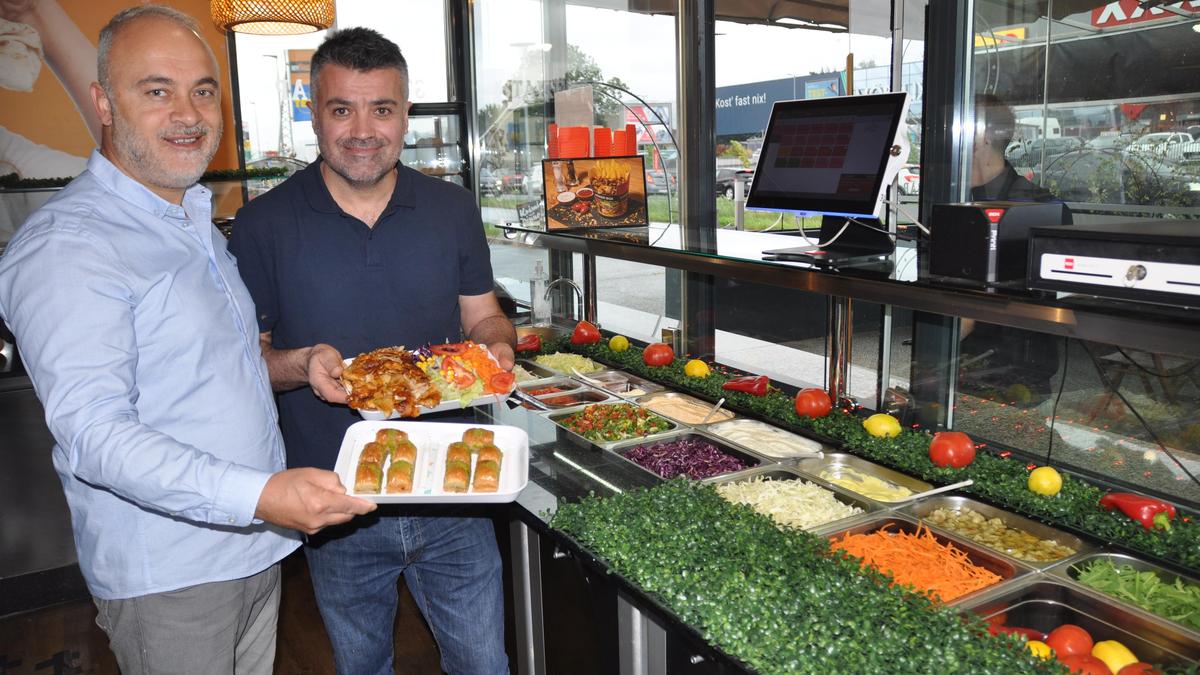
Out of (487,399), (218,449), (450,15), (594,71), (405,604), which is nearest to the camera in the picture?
(218,449)

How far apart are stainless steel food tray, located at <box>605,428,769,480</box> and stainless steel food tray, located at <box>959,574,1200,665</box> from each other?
821 mm

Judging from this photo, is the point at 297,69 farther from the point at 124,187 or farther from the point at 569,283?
the point at 124,187

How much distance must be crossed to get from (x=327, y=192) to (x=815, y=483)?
1.54 m

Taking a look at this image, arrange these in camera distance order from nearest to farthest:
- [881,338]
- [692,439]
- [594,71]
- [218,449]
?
[218,449] → [692,439] → [881,338] → [594,71]

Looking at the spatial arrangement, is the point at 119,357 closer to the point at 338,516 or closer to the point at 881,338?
the point at 338,516

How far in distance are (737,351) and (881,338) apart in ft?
4.00

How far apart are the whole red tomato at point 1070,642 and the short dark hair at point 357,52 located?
1.91m

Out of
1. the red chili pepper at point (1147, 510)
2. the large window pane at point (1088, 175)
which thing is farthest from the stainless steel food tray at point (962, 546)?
the large window pane at point (1088, 175)

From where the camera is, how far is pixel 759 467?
8.11 feet

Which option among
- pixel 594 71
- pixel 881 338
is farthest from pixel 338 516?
pixel 594 71

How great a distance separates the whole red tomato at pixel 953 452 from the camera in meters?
2.22

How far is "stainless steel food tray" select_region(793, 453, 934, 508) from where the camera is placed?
2256 mm

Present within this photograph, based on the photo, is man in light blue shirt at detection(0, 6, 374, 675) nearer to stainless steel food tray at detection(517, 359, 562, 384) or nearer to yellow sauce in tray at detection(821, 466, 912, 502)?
yellow sauce in tray at detection(821, 466, 912, 502)

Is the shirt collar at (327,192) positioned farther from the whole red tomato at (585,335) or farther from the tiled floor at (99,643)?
the tiled floor at (99,643)
